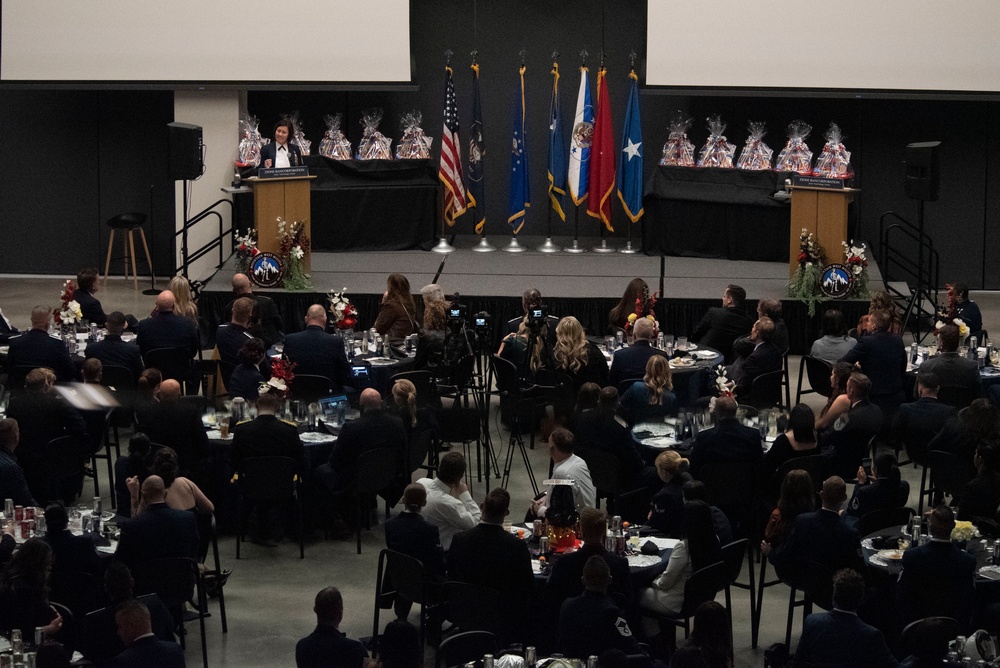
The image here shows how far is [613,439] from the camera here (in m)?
8.93

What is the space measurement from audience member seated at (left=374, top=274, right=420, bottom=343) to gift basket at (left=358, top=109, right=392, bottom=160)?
5301 mm

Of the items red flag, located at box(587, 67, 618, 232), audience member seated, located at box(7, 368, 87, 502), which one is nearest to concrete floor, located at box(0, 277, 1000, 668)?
audience member seated, located at box(7, 368, 87, 502)

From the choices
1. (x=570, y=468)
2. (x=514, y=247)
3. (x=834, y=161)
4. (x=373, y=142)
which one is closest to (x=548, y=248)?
(x=514, y=247)

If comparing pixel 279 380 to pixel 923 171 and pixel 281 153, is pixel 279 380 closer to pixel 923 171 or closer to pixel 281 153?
pixel 281 153

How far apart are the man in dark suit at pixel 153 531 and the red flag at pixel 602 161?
10.5m

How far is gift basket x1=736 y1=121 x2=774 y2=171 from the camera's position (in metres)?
16.8

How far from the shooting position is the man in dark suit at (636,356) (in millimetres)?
10711

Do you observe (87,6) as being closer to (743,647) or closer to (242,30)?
(242,30)

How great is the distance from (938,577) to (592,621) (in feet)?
5.90

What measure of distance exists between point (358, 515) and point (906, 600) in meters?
3.70

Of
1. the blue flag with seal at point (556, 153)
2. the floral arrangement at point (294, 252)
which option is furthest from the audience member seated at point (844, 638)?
the blue flag with seal at point (556, 153)

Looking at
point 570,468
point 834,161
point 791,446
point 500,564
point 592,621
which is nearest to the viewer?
point 592,621

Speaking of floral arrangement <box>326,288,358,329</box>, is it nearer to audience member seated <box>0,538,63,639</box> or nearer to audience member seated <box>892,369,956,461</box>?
audience member seated <box>892,369,956,461</box>

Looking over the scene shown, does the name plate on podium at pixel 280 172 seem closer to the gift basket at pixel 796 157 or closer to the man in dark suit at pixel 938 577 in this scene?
the gift basket at pixel 796 157
